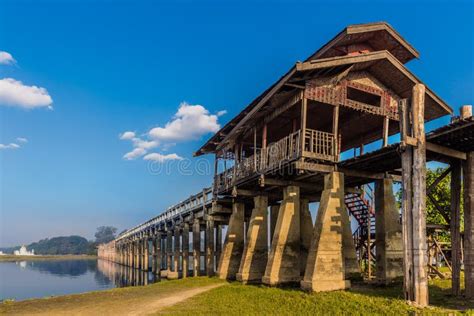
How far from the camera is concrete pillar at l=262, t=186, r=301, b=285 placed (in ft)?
55.7

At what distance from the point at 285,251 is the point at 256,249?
3195 mm

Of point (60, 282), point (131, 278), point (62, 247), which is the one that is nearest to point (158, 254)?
point (131, 278)

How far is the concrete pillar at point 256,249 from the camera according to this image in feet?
64.3

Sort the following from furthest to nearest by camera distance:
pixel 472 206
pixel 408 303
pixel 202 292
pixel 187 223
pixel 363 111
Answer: pixel 187 223 → pixel 363 111 → pixel 202 292 → pixel 472 206 → pixel 408 303

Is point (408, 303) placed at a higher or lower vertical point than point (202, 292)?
higher

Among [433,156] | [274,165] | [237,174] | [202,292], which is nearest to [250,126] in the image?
[237,174]

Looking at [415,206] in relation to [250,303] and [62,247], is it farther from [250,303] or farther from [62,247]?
[62,247]

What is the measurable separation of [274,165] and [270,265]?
14.5 feet

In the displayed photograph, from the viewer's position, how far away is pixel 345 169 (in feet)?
53.2

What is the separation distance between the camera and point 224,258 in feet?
74.2

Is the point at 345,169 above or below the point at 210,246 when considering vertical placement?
above

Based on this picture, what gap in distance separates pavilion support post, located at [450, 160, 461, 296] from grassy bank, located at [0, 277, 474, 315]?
0.56 meters

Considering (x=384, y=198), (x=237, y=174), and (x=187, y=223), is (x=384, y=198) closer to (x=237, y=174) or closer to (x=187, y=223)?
(x=237, y=174)

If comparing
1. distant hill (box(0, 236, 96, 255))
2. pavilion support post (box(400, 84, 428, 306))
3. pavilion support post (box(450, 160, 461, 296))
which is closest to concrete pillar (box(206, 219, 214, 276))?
pavilion support post (box(450, 160, 461, 296))
